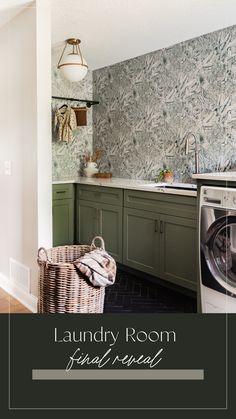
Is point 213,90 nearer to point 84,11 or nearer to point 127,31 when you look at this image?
point 127,31

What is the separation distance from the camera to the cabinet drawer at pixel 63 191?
3977mm

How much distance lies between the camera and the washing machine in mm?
2203

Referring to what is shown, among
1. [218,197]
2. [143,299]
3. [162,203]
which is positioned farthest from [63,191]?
[218,197]

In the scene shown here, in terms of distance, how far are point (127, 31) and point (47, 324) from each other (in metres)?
2.60

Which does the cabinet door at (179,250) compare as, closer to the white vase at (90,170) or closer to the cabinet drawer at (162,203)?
the cabinet drawer at (162,203)

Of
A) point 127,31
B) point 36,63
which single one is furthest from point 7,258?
point 127,31

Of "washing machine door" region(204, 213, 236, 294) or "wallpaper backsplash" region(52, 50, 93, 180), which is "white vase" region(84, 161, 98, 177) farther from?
"washing machine door" region(204, 213, 236, 294)

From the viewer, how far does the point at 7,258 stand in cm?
310

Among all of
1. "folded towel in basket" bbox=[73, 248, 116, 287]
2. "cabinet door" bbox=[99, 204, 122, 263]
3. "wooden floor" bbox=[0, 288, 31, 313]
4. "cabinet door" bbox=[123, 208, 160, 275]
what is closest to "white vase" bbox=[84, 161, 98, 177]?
"cabinet door" bbox=[99, 204, 122, 263]

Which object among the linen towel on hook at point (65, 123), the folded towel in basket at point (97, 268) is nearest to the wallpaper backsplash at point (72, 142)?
the linen towel on hook at point (65, 123)

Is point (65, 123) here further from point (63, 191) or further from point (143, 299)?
point (143, 299)

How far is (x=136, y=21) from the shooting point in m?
3.03

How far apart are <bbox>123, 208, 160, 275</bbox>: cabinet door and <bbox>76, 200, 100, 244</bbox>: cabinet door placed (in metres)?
0.50

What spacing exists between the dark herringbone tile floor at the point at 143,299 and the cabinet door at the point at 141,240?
0.15 meters
